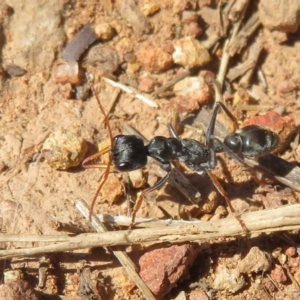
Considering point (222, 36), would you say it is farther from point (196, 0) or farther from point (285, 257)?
point (285, 257)

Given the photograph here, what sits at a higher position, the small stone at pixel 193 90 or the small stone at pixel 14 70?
the small stone at pixel 14 70

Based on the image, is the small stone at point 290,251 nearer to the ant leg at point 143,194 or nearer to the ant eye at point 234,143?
the ant eye at point 234,143

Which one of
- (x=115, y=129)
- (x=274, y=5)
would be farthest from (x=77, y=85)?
(x=274, y=5)

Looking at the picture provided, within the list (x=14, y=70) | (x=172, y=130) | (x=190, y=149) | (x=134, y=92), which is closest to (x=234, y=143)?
A: (x=190, y=149)

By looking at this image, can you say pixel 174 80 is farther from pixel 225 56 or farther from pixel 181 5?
pixel 181 5

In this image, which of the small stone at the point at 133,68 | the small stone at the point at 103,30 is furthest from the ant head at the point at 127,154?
the small stone at the point at 103,30
